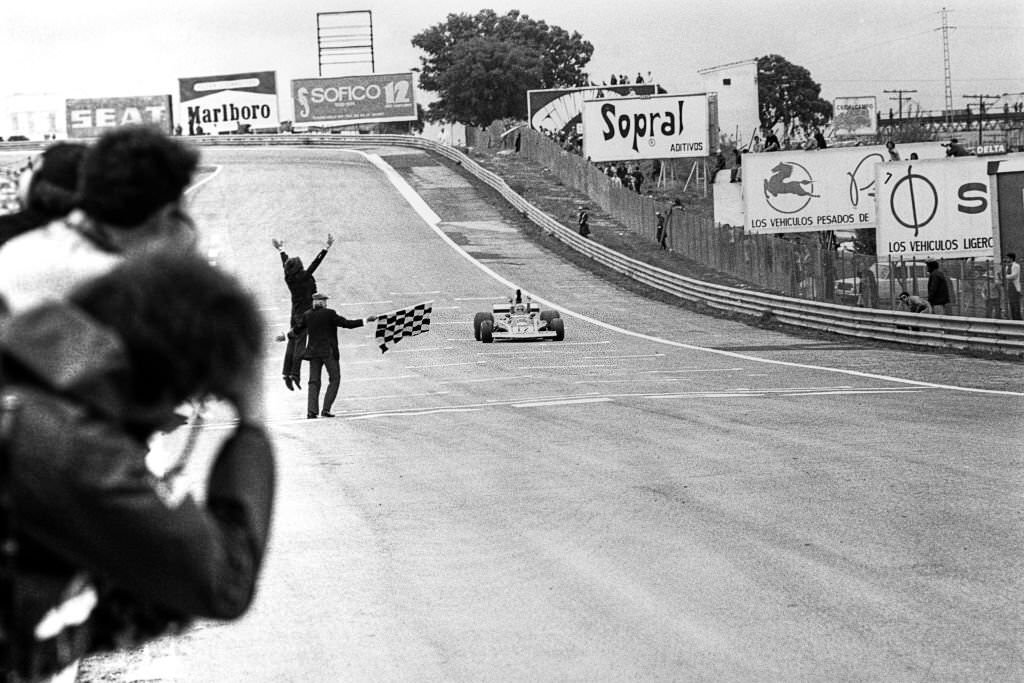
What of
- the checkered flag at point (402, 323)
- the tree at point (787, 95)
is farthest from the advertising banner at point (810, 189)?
the tree at point (787, 95)

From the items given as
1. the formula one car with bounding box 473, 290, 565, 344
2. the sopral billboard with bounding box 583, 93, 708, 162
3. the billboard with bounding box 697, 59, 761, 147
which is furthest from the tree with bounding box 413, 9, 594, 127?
the formula one car with bounding box 473, 290, 565, 344

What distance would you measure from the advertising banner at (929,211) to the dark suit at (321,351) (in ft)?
54.2

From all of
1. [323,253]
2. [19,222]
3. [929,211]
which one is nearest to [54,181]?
[19,222]

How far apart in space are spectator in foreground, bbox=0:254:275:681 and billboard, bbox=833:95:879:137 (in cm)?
12834

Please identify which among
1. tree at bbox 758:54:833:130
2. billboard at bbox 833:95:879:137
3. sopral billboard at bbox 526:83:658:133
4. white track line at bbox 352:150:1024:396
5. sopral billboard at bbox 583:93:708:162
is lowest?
white track line at bbox 352:150:1024:396

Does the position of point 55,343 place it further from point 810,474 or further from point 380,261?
point 380,261

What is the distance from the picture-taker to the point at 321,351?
18.1 m

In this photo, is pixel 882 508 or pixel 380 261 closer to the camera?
pixel 882 508

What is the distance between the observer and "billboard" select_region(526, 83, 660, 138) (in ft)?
297

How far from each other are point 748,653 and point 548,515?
371 centimetres

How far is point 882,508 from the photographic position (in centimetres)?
986

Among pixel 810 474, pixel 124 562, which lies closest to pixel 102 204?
pixel 124 562

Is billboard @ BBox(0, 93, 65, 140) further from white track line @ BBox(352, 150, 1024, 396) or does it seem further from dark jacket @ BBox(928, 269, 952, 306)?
dark jacket @ BBox(928, 269, 952, 306)

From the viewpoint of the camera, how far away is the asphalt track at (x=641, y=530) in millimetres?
6531
